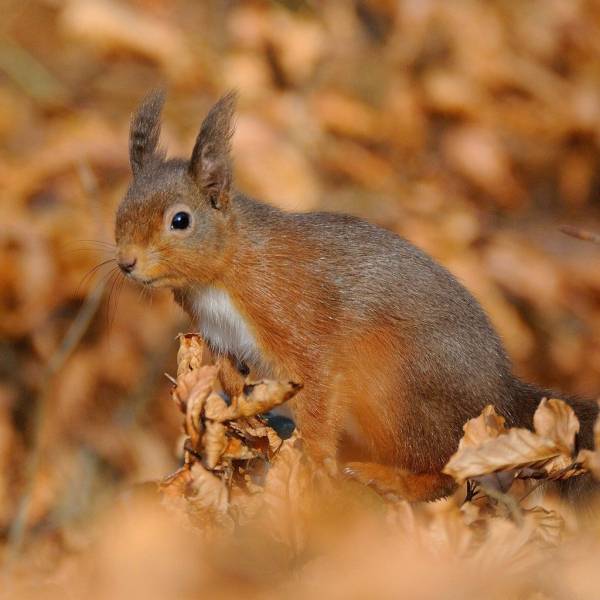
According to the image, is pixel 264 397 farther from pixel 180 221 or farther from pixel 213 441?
pixel 180 221

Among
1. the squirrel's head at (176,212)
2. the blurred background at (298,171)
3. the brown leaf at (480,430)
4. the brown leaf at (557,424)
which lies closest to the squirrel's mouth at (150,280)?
the squirrel's head at (176,212)

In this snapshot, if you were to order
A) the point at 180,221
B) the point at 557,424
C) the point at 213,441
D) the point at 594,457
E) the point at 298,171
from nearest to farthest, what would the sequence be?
the point at 594,457 < the point at 557,424 < the point at 213,441 < the point at 180,221 < the point at 298,171

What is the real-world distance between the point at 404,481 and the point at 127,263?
2.66 ft

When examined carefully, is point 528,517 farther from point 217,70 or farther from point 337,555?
point 217,70

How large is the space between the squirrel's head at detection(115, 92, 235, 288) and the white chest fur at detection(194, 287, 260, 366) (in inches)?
2.1

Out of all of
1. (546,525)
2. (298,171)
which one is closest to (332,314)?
(546,525)

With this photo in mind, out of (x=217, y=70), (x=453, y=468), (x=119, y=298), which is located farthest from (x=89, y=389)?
(x=453, y=468)

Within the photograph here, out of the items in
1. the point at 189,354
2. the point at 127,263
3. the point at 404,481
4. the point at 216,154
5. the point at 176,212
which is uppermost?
the point at 216,154

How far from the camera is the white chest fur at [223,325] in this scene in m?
2.56

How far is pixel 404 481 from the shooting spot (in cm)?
244

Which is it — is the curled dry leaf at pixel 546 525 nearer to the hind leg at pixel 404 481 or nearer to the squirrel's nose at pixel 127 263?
the hind leg at pixel 404 481

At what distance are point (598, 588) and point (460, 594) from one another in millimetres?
167

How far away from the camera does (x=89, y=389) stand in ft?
16.8

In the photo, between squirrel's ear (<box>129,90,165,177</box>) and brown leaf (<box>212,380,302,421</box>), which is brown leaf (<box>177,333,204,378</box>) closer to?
brown leaf (<box>212,380,302,421</box>)
